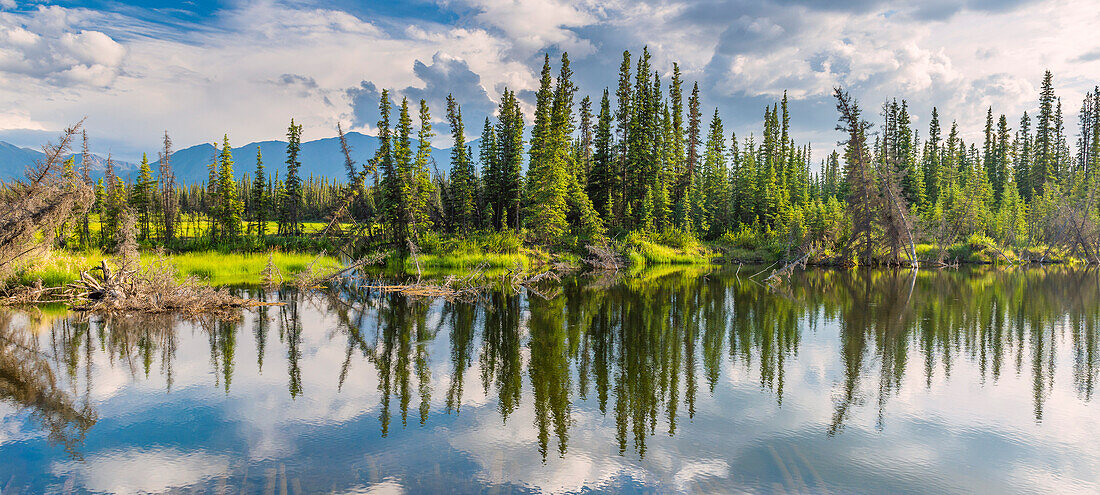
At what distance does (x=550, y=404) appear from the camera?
32.1ft

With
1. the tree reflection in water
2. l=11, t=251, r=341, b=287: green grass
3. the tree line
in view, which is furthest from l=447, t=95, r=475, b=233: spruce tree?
the tree reflection in water

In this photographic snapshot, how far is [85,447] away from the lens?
798cm

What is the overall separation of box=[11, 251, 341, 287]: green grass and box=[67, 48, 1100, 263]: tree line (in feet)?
15.1

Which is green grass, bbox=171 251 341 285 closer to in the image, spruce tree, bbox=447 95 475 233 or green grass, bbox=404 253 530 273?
green grass, bbox=404 253 530 273

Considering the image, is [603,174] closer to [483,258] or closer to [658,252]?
[658,252]

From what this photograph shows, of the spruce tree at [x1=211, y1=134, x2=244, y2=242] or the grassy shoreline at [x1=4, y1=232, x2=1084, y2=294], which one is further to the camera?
→ the spruce tree at [x1=211, y1=134, x2=244, y2=242]

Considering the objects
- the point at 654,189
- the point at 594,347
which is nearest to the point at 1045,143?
the point at 654,189

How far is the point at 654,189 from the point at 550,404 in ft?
166

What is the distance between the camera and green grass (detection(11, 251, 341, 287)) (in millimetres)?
21814

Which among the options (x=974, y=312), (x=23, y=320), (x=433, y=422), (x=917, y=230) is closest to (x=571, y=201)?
(x=917, y=230)

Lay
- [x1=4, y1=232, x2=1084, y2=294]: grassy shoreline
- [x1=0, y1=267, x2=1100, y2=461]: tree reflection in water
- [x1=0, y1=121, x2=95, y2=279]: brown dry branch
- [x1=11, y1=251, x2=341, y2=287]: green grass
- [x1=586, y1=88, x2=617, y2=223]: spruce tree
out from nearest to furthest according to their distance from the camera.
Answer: [x1=0, y1=267, x2=1100, y2=461]: tree reflection in water → [x1=0, y1=121, x2=95, y2=279]: brown dry branch → [x1=11, y1=251, x2=341, y2=287]: green grass → [x1=4, y1=232, x2=1084, y2=294]: grassy shoreline → [x1=586, y1=88, x2=617, y2=223]: spruce tree

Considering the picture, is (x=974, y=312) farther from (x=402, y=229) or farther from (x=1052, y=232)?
(x=1052, y=232)

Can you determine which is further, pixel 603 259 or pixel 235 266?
pixel 603 259

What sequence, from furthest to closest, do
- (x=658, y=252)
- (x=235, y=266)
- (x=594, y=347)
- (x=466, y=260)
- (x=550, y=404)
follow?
(x=658, y=252), (x=466, y=260), (x=235, y=266), (x=594, y=347), (x=550, y=404)
